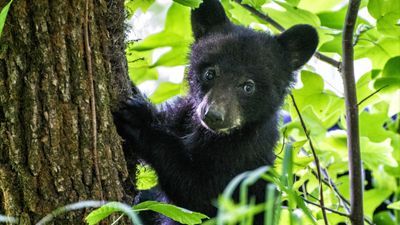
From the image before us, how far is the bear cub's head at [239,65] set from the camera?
4023 mm

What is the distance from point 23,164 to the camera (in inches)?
99.7

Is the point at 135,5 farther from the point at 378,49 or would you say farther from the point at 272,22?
the point at 378,49

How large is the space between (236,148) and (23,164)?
1890 millimetres

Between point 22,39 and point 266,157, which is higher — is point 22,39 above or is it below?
above

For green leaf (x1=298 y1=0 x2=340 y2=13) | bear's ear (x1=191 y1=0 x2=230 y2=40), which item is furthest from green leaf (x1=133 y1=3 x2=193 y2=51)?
green leaf (x1=298 y1=0 x2=340 y2=13)

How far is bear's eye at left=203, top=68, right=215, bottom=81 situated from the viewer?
411 centimetres

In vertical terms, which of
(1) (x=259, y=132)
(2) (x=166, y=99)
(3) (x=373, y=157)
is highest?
(2) (x=166, y=99)

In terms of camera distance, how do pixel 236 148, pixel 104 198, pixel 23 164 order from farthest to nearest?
pixel 236 148
pixel 104 198
pixel 23 164

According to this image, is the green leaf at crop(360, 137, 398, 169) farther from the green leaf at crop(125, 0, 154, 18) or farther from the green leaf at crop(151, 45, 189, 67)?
the green leaf at crop(125, 0, 154, 18)

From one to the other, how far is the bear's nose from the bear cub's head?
9cm

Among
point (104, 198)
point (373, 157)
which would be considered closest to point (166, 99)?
point (373, 157)

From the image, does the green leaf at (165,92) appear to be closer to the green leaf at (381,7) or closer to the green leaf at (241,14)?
the green leaf at (241,14)

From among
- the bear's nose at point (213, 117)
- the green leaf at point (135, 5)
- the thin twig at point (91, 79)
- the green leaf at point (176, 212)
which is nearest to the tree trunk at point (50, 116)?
the thin twig at point (91, 79)

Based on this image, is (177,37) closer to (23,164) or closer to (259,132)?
(259,132)
